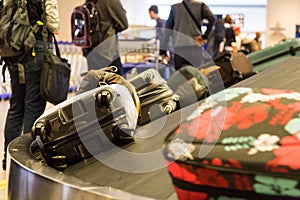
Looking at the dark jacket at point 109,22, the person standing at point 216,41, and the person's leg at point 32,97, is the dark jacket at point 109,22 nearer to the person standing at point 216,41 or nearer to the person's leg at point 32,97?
the person's leg at point 32,97

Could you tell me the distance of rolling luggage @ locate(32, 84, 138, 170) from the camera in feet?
5.21

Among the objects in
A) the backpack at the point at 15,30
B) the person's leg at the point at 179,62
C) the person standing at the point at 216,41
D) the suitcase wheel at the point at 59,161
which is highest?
the backpack at the point at 15,30

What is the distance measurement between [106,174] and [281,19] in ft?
50.5

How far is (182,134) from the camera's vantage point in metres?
0.78

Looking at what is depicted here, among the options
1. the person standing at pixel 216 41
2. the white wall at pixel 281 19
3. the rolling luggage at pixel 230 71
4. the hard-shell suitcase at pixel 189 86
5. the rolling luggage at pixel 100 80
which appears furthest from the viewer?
the white wall at pixel 281 19

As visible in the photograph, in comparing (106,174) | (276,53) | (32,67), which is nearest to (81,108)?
(106,174)

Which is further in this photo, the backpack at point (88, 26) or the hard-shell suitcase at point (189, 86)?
the backpack at point (88, 26)

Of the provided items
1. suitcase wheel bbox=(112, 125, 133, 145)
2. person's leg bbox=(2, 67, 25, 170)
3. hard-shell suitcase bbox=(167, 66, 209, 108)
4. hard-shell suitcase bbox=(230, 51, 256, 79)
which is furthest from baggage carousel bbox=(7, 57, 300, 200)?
hard-shell suitcase bbox=(230, 51, 256, 79)

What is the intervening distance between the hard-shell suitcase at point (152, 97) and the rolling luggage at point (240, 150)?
4.64 feet

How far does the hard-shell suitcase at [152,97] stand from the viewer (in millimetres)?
2236

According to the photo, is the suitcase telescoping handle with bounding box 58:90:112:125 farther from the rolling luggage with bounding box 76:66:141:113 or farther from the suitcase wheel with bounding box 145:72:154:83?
the suitcase wheel with bounding box 145:72:154:83

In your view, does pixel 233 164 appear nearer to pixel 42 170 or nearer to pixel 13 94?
pixel 42 170

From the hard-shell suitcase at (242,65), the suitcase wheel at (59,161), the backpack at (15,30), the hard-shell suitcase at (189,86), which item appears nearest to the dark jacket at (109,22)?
the hard-shell suitcase at (189,86)

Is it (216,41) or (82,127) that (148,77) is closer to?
(82,127)
